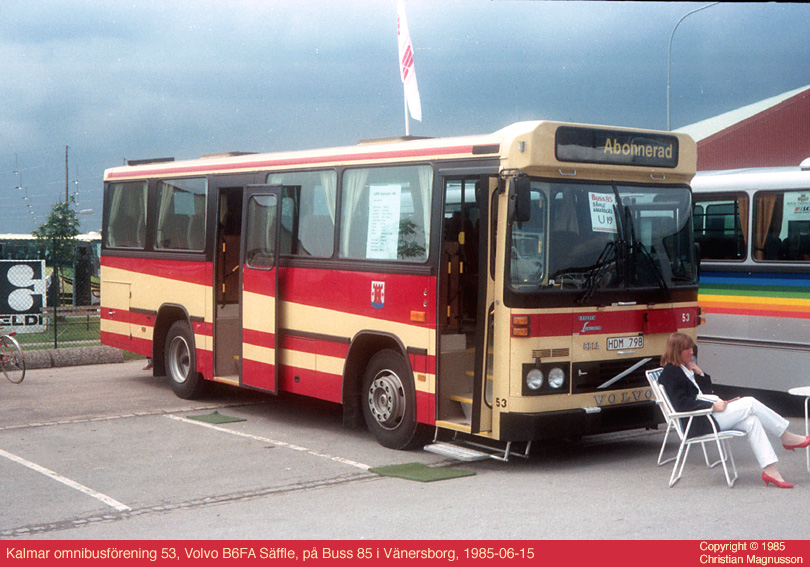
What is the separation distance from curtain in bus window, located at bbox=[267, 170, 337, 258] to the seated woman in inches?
150

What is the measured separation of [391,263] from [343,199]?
1.12 m

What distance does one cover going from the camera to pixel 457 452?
9.02 metres

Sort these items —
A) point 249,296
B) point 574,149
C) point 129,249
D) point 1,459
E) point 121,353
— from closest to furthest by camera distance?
point 574,149 < point 1,459 < point 249,296 < point 129,249 < point 121,353

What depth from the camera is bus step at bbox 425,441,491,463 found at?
8.90m

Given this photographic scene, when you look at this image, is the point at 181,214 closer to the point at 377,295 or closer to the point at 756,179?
the point at 377,295

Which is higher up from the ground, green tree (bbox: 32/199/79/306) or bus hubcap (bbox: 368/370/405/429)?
green tree (bbox: 32/199/79/306)

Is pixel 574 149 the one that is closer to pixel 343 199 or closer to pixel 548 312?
pixel 548 312

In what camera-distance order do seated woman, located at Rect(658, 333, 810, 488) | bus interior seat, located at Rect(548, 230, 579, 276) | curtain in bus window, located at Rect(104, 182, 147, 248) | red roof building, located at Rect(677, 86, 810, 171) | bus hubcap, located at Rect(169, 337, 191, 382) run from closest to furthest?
1. seated woman, located at Rect(658, 333, 810, 488)
2. bus interior seat, located at Rect(548, 230, 579, 276)
3. bus hubcap, located at Rect(169, 337, 191, 382)
4. curtain in bus window, located at Rect(104, 182, 147, 248)
5. red roof building, located at Rect(677, 86, 810, 171)

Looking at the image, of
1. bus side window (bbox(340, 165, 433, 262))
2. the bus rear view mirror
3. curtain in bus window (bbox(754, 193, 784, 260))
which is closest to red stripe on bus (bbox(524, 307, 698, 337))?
the bus rear view mirror

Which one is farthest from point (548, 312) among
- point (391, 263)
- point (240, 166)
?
point (240, 166)

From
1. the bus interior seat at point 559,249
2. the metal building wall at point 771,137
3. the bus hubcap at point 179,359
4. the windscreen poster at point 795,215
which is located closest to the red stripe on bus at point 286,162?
the bus interior seat at point 559,249

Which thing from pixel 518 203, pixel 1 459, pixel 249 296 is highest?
pixel 518 203

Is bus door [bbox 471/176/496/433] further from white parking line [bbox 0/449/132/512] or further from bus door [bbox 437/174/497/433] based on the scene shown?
white parking line [bbox 0/449/132/512]

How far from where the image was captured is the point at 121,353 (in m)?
17.8
